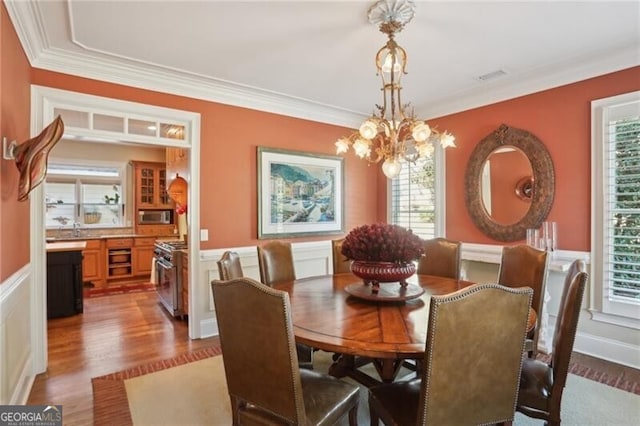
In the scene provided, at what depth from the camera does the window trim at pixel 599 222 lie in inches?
122

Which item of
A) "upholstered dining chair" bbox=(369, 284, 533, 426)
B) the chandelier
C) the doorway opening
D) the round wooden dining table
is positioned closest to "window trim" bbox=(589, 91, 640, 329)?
the round wooden dining table

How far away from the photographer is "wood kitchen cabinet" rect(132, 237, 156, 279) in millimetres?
6828

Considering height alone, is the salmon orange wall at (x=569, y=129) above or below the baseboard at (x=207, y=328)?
above

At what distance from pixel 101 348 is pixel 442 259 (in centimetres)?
351

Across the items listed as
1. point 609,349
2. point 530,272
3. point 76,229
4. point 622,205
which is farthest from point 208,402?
point 76,229

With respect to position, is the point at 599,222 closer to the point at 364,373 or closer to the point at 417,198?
the point at 417,198

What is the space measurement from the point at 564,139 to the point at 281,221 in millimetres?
3173

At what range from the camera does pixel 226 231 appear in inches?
156

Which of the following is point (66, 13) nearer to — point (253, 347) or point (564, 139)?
point (253, 347)

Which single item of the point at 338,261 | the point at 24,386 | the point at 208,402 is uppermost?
the point at 338,261

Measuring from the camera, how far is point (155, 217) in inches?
291

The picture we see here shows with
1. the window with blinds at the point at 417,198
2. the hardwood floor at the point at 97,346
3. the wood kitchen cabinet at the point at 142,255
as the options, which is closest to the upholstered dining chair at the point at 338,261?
the hardwood floor at the point at 97,346

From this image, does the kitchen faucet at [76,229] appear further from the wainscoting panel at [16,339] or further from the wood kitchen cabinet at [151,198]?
the wainscoting panel at [16,339]

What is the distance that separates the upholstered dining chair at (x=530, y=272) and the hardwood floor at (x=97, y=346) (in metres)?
2.90
